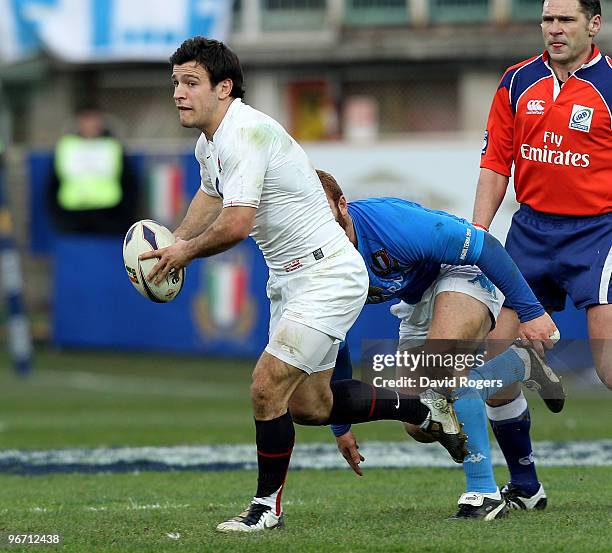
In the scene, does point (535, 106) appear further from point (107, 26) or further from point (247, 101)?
point (247, 101)

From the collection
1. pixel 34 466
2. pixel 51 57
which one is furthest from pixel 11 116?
pixel 34 466

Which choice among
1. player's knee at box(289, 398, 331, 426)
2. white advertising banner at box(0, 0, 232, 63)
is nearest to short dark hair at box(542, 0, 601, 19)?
player's knee at box(289, 398, 331, 426)

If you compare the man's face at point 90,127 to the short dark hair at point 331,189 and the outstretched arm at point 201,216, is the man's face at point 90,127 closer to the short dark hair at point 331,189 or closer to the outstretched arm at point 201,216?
the outstretched arm at point 201,216

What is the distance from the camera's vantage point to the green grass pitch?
19.6ft

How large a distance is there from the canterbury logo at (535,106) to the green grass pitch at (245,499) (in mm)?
1531

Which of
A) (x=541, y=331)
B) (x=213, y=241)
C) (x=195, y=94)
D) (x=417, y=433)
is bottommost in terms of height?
(x=417, y=433)

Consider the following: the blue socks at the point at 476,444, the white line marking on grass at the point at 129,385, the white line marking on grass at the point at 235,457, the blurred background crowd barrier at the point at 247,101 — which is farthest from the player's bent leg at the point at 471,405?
the white line marking on grass at the point at 129,385

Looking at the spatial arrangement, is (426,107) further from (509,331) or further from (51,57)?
(509,331)

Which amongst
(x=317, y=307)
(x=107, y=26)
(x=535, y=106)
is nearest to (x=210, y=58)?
(x=317, y=307)

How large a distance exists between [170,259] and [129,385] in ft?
34.7

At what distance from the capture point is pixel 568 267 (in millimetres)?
7113

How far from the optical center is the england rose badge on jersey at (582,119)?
7.03 m

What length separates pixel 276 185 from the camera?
6410 millimetres

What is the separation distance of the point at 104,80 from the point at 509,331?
17.8 meters
